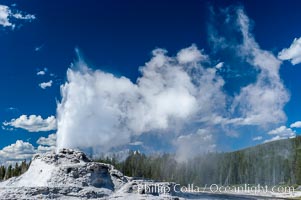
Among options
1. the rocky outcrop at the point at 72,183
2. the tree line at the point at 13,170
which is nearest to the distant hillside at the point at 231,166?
the tree line at the point at 13,170

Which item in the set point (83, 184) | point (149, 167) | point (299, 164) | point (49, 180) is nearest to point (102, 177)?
point (83, 184)

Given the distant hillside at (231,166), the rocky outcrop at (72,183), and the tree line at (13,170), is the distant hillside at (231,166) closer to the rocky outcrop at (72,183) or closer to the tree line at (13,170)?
the tree line at (13,170)

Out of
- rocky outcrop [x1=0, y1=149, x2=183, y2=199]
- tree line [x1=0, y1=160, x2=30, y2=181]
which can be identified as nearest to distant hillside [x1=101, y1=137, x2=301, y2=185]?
tree line [x1=0, y1=160, x2=30, y2=181]

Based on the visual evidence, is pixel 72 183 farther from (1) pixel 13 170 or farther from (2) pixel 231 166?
(2) pixel 231 166

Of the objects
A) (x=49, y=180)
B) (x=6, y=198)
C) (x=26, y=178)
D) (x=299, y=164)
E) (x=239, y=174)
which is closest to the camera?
(x=6, y=198)

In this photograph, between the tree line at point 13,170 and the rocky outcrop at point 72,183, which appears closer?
the rocky outcrop at point 72,183

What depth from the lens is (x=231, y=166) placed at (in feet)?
538

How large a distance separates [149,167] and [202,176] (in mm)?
43436

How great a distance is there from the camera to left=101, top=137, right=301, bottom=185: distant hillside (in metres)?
136

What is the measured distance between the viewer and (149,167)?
433ft

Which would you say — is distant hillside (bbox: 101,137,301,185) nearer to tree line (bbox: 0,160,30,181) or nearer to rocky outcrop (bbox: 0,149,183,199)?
tree line (bbox: 0,160,30,181)

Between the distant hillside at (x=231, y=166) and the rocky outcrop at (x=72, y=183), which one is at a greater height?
the distant hillside at (x=231, y=166)

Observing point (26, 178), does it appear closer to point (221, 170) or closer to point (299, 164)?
point (299, 164)

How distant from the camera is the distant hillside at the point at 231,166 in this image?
13562 cm
